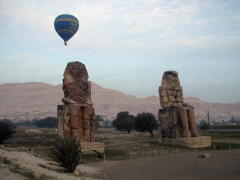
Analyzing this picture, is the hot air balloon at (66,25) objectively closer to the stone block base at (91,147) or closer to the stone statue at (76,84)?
the stone statue at (76,84)

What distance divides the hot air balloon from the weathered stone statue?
11087 mm

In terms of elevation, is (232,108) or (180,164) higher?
(232,108)

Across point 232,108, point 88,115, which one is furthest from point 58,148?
point 232,108

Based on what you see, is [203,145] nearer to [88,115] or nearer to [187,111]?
[187,111]

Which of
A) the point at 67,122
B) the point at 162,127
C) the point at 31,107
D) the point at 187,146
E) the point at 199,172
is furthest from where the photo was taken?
the point at 31,107

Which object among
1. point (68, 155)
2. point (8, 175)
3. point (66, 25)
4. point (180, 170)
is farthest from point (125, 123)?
point (8, 175)

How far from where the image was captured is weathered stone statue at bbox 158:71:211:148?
83.1ft

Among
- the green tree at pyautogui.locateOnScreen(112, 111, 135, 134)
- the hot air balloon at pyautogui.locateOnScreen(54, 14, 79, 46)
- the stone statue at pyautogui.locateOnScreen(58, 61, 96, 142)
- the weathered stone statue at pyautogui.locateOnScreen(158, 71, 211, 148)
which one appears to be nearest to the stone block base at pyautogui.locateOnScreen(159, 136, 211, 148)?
the weathered stone statue at pyautogui.locateOnScreen(158, 71, 211, 148)

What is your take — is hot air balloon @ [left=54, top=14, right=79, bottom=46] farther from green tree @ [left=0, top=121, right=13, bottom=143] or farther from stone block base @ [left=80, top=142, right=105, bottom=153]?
stone block base @ [left=80, top=142, right=105, bottom=153]

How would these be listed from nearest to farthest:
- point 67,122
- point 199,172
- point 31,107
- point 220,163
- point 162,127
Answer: point 199,172 → point 220,163 → point 67,122 → point 162,127 → point 31,107

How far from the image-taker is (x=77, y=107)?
21.2 m

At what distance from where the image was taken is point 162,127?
28.2 metres

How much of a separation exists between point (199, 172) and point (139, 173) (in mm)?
2600

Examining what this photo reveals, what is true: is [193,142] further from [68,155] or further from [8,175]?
[8,175]
